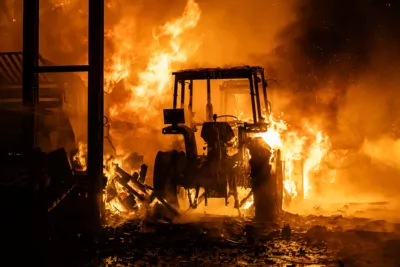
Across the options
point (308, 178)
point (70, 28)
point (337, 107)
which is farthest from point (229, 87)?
point (70, 28)

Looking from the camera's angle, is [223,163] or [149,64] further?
[149,64]

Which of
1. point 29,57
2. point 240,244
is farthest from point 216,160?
point 29,57

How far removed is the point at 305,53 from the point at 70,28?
10.8 metres

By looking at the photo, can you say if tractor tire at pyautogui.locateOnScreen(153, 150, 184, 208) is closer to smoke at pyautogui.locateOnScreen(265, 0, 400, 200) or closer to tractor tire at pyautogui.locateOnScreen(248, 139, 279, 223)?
tractor tire at pyautogui.locateOnScreen(248, 139, 279, 223)

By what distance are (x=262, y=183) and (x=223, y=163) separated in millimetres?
907

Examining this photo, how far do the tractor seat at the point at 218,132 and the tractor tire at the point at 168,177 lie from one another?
112 centimetres

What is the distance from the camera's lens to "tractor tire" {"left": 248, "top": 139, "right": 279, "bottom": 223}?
9328 millimetres

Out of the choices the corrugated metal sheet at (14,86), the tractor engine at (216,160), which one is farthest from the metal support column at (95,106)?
the corrugated metal sheet at (14,86)

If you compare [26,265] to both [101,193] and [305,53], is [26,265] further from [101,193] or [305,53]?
[305,53]

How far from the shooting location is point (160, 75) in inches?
728

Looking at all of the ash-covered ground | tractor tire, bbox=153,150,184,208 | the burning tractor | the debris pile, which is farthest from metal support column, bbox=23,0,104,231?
tractor tire, bbox=153,150,184,208

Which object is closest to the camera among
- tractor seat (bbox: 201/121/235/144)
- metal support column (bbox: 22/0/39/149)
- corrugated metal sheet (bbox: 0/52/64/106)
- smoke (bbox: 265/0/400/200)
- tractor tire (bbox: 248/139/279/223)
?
tractor tire (bbox: 248/139/279/223)

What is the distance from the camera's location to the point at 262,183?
941 cm

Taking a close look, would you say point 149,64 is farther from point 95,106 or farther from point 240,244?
point 240,244
